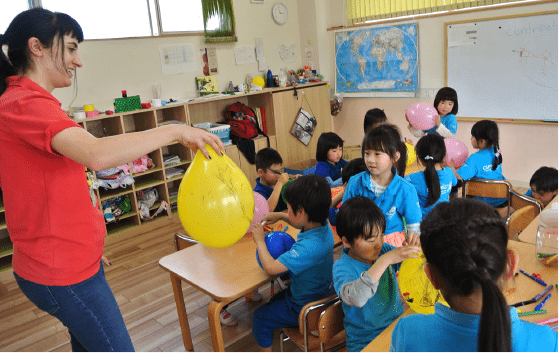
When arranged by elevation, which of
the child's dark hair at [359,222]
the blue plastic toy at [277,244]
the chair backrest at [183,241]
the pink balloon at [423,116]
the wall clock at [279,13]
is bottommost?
the chair backrest at [183,241]

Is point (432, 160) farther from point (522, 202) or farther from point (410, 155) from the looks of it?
point (410, 155)

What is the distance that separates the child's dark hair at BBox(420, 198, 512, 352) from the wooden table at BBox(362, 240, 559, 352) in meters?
0.34

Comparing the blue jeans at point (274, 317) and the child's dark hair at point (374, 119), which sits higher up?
the child's dark hair at point (374, 119)

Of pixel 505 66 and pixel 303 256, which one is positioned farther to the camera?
pixel 505 66

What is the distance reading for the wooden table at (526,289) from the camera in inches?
48.3

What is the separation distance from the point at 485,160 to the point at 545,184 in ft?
1.55

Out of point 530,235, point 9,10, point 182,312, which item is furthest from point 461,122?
point 9,10

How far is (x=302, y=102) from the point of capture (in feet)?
17.7

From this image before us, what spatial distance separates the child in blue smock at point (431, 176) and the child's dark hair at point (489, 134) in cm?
70

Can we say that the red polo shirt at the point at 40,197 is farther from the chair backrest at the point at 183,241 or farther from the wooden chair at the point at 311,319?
the chair backrest at the point at 183,241

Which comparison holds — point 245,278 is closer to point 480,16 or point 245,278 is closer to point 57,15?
point 57,15

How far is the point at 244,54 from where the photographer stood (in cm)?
520

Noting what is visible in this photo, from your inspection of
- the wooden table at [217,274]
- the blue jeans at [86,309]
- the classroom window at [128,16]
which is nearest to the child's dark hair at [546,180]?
the wooden table at [217,274]

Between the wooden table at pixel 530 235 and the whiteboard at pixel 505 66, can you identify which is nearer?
the wooden table at pixel 530 235
